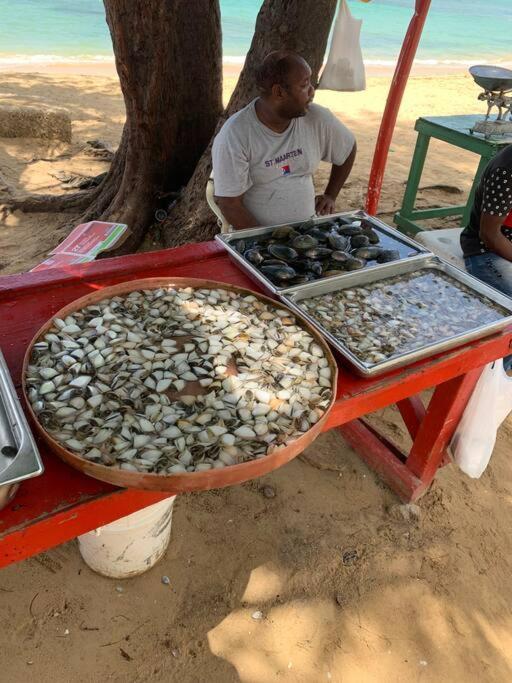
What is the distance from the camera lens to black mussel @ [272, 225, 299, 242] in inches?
71.7

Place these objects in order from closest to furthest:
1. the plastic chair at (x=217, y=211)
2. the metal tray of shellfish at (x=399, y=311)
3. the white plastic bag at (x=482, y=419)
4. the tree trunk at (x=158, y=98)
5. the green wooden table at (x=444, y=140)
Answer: the metal tray of shellfish at (x=399, y=311) < the white plastic bag at (x=482, y=419) < the plastic chair at (x=217, y=211) < the tree trunk at (x=158, y=98) < the green wooden table at (x=444, y=140)

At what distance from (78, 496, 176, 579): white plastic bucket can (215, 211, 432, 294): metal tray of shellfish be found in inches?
30.9

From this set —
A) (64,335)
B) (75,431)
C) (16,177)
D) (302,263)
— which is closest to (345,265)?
(302,263)

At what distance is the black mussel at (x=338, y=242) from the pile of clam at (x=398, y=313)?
18cm

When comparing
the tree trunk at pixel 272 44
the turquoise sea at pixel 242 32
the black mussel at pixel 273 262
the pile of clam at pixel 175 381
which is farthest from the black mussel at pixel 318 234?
Answer: the turquoise sea at pixel 242 32

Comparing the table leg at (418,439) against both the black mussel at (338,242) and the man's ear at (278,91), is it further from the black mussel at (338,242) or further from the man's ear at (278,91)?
the man's ear at (278,91)

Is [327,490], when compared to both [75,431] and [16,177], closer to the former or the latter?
[75,431]

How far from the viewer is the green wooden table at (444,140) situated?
147 inches

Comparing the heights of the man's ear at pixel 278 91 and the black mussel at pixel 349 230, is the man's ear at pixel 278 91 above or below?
above

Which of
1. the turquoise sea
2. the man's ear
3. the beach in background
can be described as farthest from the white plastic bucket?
the turquoise sea

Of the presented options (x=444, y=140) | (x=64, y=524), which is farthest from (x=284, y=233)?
(x=444, y=140)

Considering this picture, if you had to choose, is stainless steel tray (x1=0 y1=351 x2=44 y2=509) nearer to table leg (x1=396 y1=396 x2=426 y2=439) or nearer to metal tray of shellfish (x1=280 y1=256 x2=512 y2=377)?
metal tray of shellfish (x1=280 y1=256 x2=512 y2=377)

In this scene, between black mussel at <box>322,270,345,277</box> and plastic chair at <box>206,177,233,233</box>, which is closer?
black mussel at <box>322,270,345,277</box>

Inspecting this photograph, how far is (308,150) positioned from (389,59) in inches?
744
